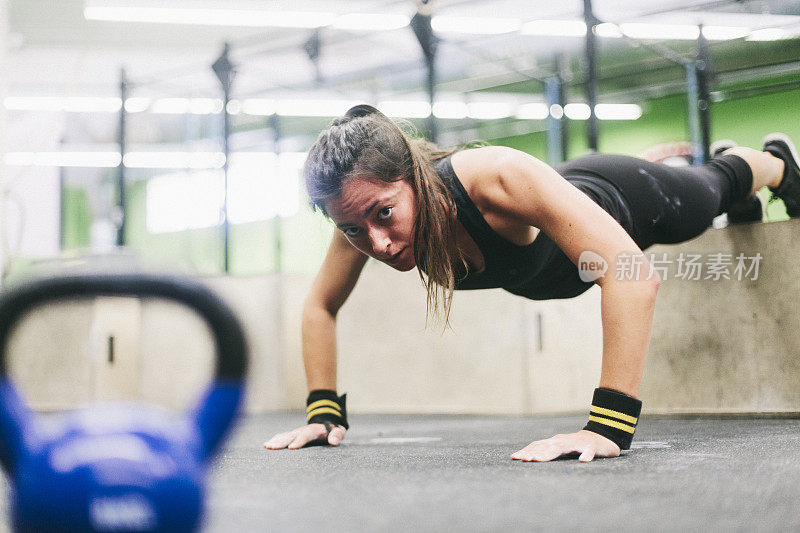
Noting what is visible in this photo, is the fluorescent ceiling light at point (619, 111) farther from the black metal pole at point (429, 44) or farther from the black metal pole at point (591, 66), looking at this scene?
the black metal pole at point (591, 66)

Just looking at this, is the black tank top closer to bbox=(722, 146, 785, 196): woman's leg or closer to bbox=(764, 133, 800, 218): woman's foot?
bbox=(722, 146, 785, 196): woman's leg

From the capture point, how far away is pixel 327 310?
148 cm

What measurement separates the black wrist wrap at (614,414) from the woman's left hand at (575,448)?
1 centimetres

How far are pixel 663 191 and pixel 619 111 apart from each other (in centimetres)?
501

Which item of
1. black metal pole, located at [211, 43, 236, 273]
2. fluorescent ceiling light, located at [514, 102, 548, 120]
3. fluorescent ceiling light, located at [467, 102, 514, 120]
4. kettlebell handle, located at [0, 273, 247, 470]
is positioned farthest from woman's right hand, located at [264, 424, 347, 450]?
fluorescent ceiling light, located at [514, 102, 548, 120]

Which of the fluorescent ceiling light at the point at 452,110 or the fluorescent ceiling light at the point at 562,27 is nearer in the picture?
the fluorescent ceiling light at the point at 562,27

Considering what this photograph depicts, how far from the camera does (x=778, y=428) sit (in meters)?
1.56

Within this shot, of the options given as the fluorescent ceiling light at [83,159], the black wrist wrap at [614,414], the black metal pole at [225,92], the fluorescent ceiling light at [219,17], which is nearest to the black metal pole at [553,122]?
the fluorescent ceiling light at [219,17]

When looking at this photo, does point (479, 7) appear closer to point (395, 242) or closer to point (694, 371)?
point (694, 371)

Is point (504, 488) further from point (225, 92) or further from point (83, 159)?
point (83, 159)

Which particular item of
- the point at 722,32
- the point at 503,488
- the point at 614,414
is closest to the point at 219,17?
the point at 722,32

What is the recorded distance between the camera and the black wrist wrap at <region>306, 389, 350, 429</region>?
4.59 ft

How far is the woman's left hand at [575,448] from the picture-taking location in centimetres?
98

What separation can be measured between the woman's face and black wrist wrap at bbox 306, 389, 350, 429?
16.2 inches
